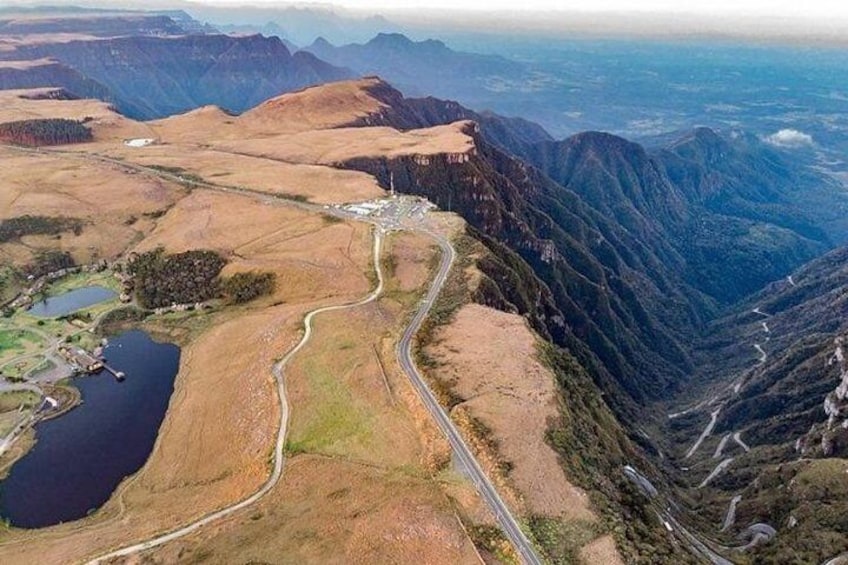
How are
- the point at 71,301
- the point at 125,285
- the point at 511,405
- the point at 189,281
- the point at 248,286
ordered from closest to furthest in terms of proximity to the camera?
1. the point at 511,405
2. the point at 248,286
3. the point at 189,281
4. the point at 71,301
5. the point at 125,285

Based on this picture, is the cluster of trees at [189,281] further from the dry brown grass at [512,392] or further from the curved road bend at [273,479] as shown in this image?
the dry brown grass at [512,392]

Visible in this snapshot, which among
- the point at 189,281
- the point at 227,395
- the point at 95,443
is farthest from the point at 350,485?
the point at 189,281

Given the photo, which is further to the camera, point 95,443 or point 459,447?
point 95,443

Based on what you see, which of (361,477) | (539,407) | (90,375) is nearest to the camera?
(361,477)

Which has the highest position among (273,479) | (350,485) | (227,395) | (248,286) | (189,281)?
(350,485)

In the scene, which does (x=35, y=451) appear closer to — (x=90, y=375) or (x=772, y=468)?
(x=90, y=375)

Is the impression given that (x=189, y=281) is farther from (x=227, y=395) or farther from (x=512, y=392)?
(x=512, y=392)

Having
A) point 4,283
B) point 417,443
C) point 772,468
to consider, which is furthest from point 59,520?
point 772,468
